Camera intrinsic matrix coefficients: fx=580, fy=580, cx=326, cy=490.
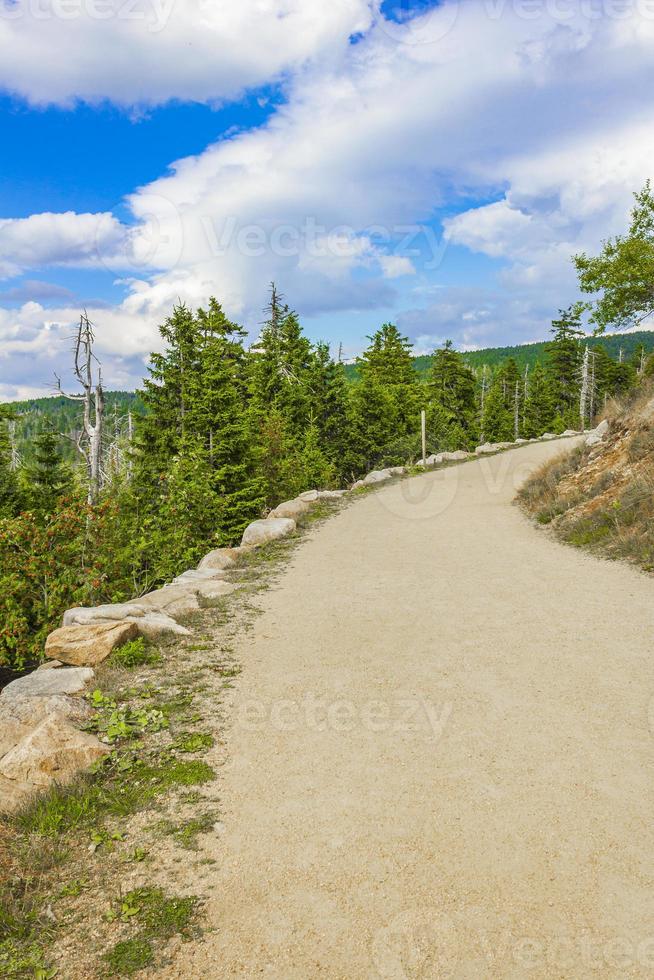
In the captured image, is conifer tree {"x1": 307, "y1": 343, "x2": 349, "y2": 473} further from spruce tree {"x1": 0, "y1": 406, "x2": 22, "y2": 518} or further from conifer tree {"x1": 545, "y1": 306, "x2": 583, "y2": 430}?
conifer tree {"x1": 545, "y1": 306, "x2": 583, "y2": 430}

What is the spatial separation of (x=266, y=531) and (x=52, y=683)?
6.87 metres

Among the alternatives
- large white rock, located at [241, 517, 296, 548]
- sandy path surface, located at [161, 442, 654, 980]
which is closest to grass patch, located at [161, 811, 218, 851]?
sandy path surface, located at [161, 442, 654, 980]

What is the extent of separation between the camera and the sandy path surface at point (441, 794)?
2.67 meters

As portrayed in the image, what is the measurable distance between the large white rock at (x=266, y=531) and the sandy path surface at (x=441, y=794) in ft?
12.9

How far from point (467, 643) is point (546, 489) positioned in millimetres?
8909

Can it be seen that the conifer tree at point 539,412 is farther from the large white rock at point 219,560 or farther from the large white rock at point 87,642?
the large white rock at point 87,642

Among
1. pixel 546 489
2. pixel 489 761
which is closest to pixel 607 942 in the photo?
pixel 489 761

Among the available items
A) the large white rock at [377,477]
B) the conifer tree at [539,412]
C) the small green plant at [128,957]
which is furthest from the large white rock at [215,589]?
the conifer tree at [539,412]

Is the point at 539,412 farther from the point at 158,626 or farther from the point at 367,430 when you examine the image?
the point at 158,626

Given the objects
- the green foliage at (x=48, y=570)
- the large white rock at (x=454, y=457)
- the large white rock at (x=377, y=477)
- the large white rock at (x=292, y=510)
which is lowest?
the green foliage at (x=48, y=570)

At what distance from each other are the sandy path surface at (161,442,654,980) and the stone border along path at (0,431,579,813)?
3.55 feet

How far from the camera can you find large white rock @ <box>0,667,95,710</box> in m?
5.01

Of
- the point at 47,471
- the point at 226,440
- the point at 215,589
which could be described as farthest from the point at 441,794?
the point at 47,471

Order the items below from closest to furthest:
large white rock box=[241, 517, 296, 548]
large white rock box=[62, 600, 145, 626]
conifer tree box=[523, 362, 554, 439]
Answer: large white rock box=[62, 600, 145, 626] → large white rock box=[241, 517, 296, 548] → conifer tree box=[523, 362, 554, 439]
